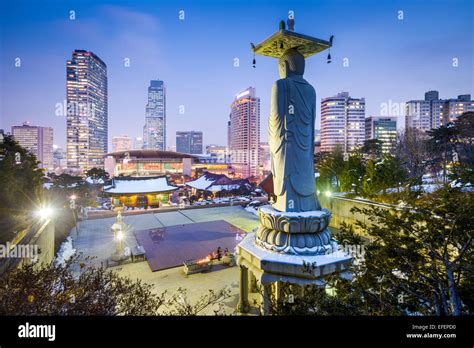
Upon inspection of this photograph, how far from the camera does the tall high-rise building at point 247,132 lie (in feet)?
274

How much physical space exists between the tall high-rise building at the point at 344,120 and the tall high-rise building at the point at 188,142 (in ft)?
313

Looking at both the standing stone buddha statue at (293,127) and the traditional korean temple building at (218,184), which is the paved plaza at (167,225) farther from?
the traditional korean temple building at (218,184)

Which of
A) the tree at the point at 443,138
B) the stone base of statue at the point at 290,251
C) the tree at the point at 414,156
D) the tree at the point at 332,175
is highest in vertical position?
the tree at the point at 443,138

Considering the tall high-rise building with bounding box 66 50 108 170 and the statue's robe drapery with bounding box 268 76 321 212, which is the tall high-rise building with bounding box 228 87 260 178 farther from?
the statue's robe drapery with bounding box 268 76 321 212

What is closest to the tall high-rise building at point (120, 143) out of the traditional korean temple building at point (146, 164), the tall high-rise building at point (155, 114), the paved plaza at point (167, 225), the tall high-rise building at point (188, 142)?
the tall high-rise building at point (155, 114)

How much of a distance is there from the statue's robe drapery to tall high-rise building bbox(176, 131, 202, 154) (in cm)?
15651

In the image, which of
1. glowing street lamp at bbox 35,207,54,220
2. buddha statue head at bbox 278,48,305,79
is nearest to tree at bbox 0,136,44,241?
glowing street lamp at bbox 35,207,54,220

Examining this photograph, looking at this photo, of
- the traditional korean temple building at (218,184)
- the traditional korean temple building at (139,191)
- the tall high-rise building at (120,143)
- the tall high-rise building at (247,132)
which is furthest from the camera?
the tall high-rise building at (120,143)

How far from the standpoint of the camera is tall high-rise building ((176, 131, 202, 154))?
160500 mm

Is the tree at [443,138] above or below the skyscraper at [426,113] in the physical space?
below

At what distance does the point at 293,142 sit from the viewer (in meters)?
6.09

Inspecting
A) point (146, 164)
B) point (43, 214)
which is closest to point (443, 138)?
point (43, 214)

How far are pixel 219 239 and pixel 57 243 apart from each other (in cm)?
900

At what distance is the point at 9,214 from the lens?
9797 millimetres
